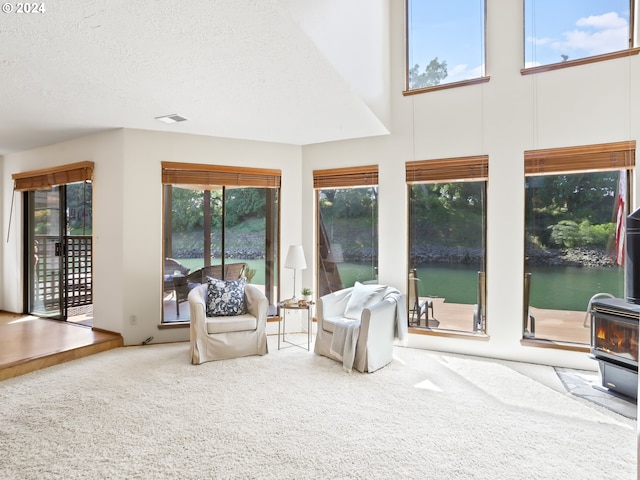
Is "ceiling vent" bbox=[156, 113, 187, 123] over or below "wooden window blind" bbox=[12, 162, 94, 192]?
over

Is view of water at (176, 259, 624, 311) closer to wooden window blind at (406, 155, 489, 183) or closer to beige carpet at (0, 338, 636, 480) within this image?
beige carpet at (0, 338, 636, 480)

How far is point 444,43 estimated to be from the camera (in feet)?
14.4

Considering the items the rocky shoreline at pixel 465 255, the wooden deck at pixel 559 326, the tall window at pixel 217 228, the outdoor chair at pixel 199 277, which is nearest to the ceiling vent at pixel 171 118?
the tall window at pixel 217 228

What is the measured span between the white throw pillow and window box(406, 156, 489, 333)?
1.81 feet

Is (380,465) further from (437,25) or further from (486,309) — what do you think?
(437,25)

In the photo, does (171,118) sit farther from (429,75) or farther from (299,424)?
(299,424)

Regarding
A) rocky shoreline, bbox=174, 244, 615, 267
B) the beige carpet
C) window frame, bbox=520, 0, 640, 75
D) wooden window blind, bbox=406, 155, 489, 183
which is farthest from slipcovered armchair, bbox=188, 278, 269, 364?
window frame, bbox=520, 0, 640, 75

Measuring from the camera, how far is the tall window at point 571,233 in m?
3.68

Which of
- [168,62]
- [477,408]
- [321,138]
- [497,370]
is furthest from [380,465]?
[321,138]

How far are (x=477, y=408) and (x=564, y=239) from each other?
2.10 metres

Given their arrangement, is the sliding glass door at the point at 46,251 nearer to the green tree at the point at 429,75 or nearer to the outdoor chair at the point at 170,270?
the outdoor chair at the point at 170,270

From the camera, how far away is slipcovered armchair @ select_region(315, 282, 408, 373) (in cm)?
364

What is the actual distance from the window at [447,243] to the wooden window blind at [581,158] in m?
0.49

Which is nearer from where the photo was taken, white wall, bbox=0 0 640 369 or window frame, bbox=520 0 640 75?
window frame, bbox=520 0 640 75
